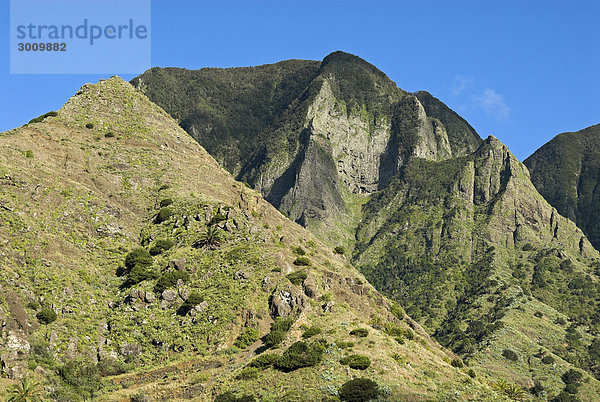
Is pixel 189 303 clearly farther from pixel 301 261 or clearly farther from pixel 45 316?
pixel 301 261

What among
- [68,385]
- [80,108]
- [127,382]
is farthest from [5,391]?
[80,108]

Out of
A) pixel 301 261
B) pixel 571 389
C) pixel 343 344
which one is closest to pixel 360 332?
pixel 343 344

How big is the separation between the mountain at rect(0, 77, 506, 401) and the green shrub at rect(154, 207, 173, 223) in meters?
0.21

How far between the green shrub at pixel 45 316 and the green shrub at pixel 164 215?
25905 mm

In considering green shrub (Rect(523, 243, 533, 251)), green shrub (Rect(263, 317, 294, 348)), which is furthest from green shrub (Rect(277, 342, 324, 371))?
green shrub (Rect(523, 243, 533, 251))

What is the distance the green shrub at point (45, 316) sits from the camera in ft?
216

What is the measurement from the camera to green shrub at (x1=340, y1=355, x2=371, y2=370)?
58.2m

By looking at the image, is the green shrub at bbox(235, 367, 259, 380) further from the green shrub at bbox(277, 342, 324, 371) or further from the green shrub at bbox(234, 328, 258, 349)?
the green shrub at bbox(234, 328, 258, 349)

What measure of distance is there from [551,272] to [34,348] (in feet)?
491

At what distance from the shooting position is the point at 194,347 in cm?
6906

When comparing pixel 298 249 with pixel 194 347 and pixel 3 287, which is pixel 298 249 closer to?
pixel 194 347

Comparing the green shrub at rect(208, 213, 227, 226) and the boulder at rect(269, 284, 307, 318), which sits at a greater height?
the green shrub at rect(208, 213, 227, 226)

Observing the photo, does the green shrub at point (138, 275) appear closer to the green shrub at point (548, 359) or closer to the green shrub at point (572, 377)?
the green shrub at point (548, 359)

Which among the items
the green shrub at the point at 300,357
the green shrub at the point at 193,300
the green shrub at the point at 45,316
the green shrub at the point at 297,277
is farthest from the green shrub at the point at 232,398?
the green shrub at the point at 297,277
